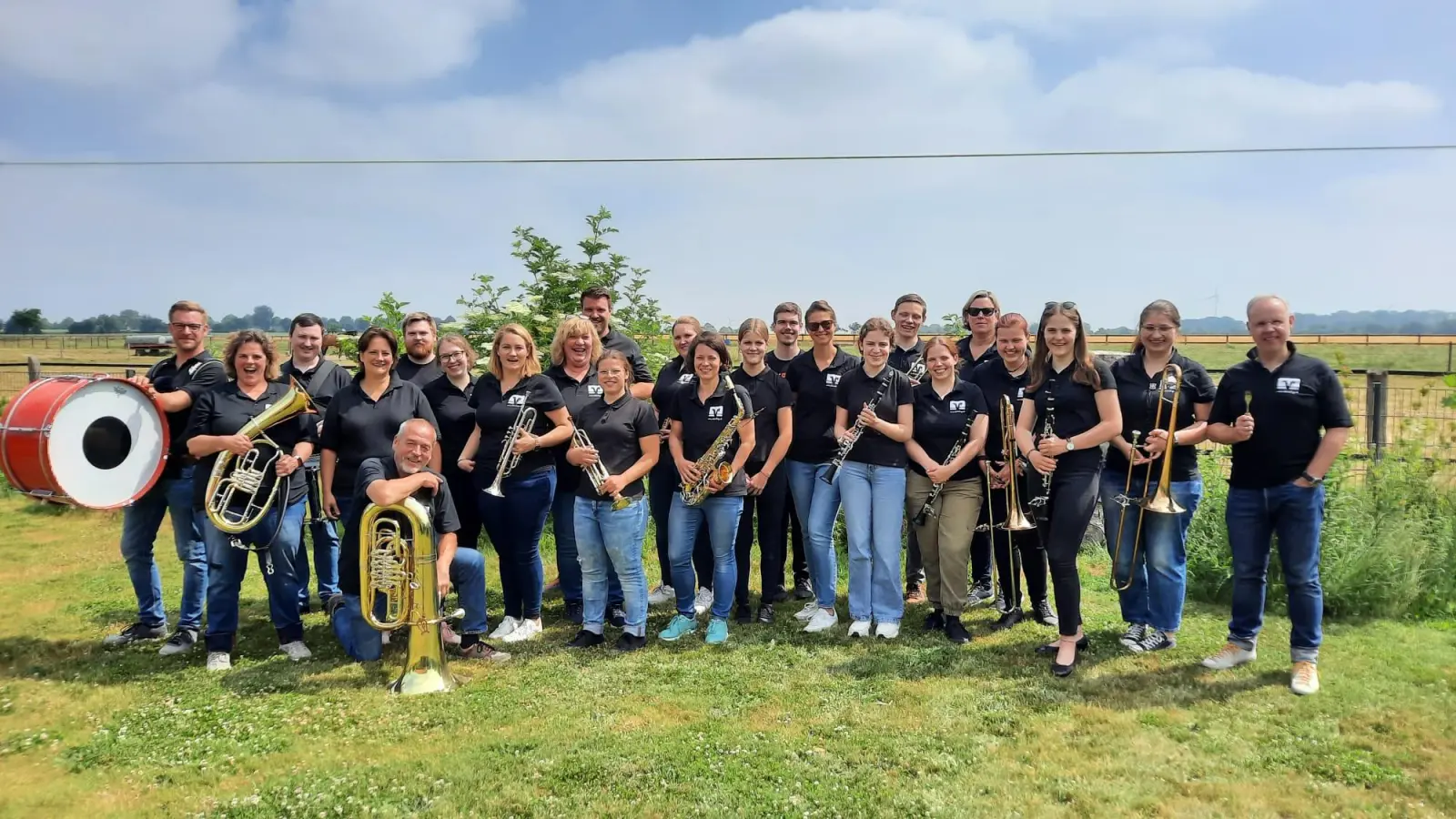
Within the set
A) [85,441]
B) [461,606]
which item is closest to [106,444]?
[85,441]

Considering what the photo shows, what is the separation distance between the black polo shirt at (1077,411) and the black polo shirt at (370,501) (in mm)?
3497

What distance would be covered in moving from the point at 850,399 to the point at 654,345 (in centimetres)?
401

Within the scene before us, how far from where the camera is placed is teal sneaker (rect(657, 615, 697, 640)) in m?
5.49

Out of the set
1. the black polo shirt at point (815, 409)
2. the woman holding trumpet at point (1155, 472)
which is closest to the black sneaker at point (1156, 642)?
the woman holding trumpet at point (1155, 472)

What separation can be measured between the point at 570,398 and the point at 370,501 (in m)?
1.37

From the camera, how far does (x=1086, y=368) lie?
4.83 meters

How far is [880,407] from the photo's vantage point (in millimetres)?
5273

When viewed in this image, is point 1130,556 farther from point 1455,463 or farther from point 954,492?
point 1455,463

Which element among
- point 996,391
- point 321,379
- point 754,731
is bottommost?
point 754,731

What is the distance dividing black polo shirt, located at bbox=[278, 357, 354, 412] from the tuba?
4.87 ft

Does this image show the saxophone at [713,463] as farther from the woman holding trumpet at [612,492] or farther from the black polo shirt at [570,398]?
the black polo shirt at [570,398]

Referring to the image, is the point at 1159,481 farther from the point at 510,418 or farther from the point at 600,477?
the point at 510,418

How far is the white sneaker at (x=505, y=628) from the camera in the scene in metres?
5.64

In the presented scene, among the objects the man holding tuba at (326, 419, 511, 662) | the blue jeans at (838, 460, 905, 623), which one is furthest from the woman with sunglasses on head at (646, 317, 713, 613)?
the man holding tuba at (326, 419, 511, 662)
